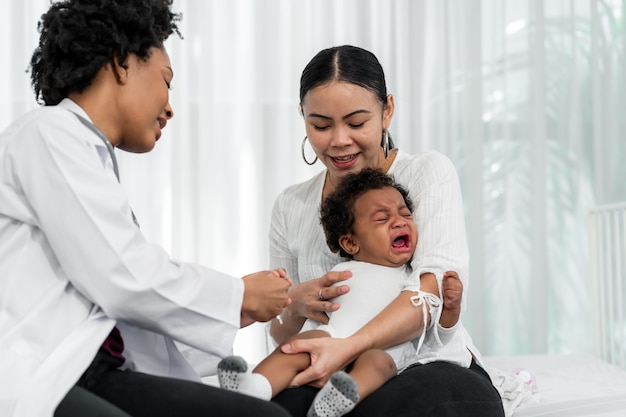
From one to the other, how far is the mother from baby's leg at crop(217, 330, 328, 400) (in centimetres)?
2

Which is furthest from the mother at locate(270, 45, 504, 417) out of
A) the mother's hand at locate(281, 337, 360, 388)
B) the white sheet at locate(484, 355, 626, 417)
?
the white sheet at locate(484, 355, 626, 417)

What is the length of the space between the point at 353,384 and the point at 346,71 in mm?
766

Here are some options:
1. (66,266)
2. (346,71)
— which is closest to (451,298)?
(346,71)

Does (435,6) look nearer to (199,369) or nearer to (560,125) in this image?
(560,125)

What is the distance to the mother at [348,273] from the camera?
1.43 m

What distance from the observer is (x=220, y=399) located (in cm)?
117

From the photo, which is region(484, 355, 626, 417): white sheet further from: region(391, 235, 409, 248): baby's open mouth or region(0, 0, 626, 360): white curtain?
region(0, 0, 626, 360): white curtain

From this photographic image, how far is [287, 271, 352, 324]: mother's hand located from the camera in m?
1.65

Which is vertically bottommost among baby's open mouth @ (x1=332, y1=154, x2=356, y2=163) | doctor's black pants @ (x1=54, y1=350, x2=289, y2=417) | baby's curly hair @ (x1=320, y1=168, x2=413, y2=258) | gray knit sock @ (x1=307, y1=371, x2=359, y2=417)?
gray knit sock @ (x1=307, y1=371, x2=359, y2=417)

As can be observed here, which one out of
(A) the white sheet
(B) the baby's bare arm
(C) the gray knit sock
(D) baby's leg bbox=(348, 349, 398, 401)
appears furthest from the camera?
(A) the white sheet

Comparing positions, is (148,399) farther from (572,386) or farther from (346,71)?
(572,386)

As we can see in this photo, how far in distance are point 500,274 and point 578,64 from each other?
101 cm

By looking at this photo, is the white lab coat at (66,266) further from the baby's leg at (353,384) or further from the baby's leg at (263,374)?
the baby's leg at (353,384)

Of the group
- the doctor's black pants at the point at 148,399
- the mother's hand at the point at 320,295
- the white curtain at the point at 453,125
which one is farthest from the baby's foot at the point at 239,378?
the white curtain at the point at 453,125
